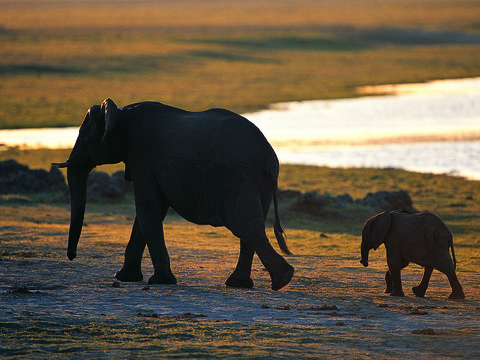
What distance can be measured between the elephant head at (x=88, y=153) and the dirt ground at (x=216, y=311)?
574 mm

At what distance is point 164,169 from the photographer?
10430 millimetres

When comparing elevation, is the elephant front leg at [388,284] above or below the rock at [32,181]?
below

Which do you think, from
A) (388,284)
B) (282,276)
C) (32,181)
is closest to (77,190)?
(282,276)

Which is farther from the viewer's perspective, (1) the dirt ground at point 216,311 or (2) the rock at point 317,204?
(2) the rock at point 317,204

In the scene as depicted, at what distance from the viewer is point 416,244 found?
33.6ft

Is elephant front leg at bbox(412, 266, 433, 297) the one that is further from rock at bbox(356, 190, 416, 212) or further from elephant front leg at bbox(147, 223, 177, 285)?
rock at bbox(356, 190, 416, 212)

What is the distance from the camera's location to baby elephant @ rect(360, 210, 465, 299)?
1016 cm

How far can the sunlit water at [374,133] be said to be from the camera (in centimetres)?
2459

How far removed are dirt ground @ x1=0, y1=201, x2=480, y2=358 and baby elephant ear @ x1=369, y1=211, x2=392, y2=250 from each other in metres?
0.56

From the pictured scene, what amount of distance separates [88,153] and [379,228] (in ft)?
10.9

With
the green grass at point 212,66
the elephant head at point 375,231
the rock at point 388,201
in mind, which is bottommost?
the elephant head at point 375,231

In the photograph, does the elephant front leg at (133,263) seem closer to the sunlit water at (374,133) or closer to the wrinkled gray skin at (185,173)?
the wrinkled gray skin at (185,173)

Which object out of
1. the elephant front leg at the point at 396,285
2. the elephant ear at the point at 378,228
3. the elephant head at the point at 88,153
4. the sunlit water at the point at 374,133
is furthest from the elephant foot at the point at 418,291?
the sunlit water at the point at 374,133

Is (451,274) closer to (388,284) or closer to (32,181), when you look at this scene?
(388,284)
